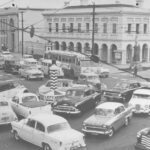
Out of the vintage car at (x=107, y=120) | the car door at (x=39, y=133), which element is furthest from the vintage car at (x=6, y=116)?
the vintage car at (x=107, y=120)

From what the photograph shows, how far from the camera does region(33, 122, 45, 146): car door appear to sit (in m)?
17.3

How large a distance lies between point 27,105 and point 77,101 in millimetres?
3167

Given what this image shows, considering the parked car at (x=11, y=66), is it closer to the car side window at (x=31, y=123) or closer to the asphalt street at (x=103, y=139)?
the asphalt street at (x=103, y=139)

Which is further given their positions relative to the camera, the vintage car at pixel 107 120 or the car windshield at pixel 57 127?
the vintage car at pixel 107 120

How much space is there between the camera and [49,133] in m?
17.2

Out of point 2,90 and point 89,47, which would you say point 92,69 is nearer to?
point 2,90

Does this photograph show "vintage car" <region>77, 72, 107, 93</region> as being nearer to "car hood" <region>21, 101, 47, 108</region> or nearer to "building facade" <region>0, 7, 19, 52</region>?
"car hood" <region>21, 101, 47, 108</region>

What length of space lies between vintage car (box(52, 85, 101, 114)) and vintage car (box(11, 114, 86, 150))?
483cm

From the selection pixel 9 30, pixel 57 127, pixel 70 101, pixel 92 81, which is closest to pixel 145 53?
pixel 92 81

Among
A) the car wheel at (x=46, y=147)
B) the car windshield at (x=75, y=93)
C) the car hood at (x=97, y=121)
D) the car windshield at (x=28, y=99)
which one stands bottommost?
the car wheel at (x=46, y=147)

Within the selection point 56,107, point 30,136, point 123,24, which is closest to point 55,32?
point 123,24

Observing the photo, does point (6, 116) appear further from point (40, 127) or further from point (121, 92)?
point (121, 92)

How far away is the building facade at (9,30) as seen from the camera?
78.0 metres

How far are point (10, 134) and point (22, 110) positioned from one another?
8.70ft
